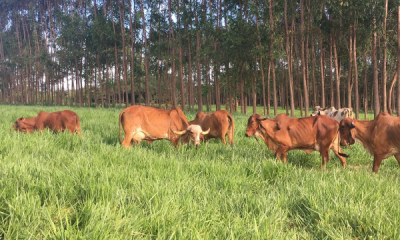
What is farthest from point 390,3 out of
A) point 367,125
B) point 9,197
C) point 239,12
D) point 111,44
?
point 111,44

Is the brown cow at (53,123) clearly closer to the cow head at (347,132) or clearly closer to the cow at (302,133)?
the cow at (302,133)

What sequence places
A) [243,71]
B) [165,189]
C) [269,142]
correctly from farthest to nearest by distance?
[243,71], [269,142], [165,189]

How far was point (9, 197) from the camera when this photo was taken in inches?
96.2

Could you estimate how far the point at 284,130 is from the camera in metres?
5.46

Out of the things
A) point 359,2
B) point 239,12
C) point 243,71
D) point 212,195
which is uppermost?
point 239,12

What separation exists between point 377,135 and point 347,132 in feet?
1.63

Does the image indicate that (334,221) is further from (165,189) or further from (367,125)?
(367,125)

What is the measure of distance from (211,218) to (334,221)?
1285mm

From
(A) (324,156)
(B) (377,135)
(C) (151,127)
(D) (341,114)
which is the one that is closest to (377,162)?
(B) (377,135)

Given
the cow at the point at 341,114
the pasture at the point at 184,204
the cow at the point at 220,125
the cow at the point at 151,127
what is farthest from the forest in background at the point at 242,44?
the pasture at the point at 184,204

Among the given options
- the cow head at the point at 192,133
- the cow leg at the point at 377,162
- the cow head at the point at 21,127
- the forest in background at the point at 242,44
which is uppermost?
the forest in background at the point at 242,44

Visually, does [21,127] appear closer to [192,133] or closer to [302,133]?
[192,133]

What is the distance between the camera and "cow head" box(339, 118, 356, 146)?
511 cm

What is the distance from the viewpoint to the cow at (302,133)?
5289 mm
